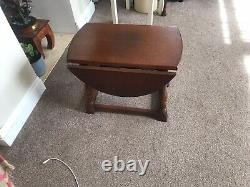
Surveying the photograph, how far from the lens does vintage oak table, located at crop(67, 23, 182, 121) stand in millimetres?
1275

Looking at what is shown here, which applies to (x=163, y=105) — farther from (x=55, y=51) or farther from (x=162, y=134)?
(x=55, y=51)

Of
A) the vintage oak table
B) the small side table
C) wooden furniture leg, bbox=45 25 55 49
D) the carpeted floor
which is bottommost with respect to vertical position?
the carpeted floor

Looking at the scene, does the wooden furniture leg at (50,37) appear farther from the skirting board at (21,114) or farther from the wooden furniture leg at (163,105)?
the wooden furniture leg at (163,105)

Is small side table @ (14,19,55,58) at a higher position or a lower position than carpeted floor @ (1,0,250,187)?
higher

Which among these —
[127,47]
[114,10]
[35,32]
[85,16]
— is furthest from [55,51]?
[127,47]

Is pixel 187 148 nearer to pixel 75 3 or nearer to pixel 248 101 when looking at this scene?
pixel 248 101

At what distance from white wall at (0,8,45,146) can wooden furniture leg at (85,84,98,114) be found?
42 cm

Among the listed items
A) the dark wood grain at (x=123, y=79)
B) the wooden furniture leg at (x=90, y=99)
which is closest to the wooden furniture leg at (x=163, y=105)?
the dark wood grain at (x=123, y=79)

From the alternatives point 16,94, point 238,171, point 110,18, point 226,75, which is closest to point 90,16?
point 110,18

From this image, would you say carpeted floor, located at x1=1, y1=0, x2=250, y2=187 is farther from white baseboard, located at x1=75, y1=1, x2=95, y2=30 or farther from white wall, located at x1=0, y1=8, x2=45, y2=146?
white baseboard, located at x1=75, y1=1, x2=95, y2=30

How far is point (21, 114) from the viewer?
5.08ft

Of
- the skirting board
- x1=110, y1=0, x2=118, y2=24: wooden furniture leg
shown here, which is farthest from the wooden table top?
x1=110, y1=0, x2=118, y2=24: wooden furniture leg

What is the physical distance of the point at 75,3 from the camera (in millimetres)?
2047

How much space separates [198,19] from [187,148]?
1.36 m
